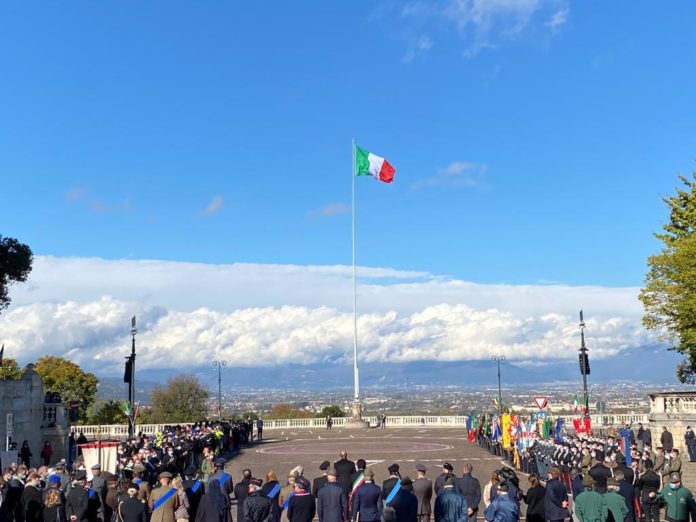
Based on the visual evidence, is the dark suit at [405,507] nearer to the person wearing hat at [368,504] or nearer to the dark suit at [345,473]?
the person wearing hat at [368,504]

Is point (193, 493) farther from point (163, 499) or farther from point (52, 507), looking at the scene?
point (52, 507)

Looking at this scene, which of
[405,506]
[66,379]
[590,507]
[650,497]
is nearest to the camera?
[590,507]

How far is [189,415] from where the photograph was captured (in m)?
75.9

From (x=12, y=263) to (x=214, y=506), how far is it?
36860 millimetres

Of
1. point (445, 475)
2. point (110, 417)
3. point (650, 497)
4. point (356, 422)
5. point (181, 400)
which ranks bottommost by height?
point (356, 422)

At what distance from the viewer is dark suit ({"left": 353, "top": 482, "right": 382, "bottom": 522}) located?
13.1 meters

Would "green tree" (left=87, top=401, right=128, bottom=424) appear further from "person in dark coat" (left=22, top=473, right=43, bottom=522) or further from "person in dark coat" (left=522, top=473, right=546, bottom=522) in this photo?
"person in dark coat" (left=522, top=473, right=546, bottom=522)

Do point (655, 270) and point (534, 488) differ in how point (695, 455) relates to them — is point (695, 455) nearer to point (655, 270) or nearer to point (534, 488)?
point (655, 270)

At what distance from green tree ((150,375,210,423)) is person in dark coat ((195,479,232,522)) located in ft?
206

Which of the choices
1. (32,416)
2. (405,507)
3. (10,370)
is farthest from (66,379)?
(405,507)

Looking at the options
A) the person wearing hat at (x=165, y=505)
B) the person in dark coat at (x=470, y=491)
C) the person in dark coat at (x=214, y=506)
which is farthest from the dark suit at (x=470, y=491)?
the person wearing hat at (x=165, y=505)

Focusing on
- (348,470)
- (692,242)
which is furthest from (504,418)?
(348,470)

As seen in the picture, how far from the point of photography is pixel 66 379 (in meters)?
73.2

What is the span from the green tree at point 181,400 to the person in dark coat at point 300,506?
211 ft
